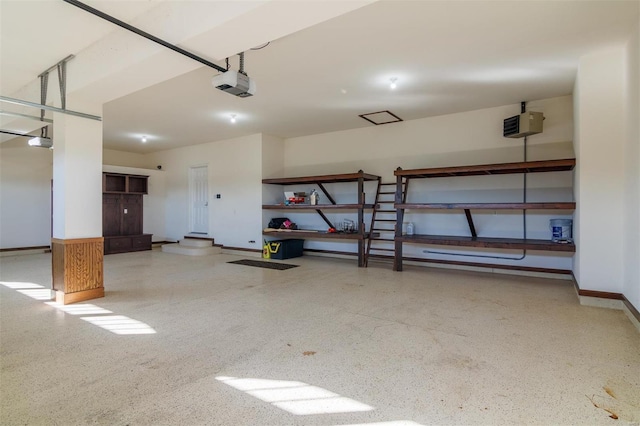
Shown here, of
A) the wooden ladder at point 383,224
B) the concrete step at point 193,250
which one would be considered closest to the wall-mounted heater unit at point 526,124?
the wooden ladder at point 383,224

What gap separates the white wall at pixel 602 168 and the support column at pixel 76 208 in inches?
258

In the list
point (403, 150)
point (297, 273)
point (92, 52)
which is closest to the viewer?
point (92, 52)

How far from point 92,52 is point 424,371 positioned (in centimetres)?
478

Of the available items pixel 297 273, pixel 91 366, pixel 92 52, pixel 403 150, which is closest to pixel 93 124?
pixel 92 52

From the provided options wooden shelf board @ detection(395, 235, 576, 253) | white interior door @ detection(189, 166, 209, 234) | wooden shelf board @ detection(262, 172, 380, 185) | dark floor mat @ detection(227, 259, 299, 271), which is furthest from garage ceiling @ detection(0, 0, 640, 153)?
white interior door @ detection(189, 166, 209, 234)

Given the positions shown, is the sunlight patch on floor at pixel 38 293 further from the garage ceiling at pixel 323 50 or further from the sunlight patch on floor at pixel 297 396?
the sunlight patch on floor at pixel 297 396

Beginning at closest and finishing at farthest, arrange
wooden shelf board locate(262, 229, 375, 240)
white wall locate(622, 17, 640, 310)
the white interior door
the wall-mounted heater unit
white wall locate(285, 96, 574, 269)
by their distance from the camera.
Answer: white wall locate(622, 17, 640, 310) → the wall-mounted heater unit → white wall locate(285, 96, 574, 269) → wooden shelf board locate(262, 229, 375, 240) → the white interior door

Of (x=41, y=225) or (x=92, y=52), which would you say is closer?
(x=92, y=52)

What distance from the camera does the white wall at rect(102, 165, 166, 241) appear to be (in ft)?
34.9

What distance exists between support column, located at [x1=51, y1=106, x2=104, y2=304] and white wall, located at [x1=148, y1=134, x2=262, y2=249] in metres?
4.22

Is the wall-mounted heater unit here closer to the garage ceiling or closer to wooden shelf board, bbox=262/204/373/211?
the garage ceiling

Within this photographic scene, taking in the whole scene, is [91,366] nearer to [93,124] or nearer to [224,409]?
[224,409]

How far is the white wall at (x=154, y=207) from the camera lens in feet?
34.9

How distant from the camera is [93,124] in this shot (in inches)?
181
